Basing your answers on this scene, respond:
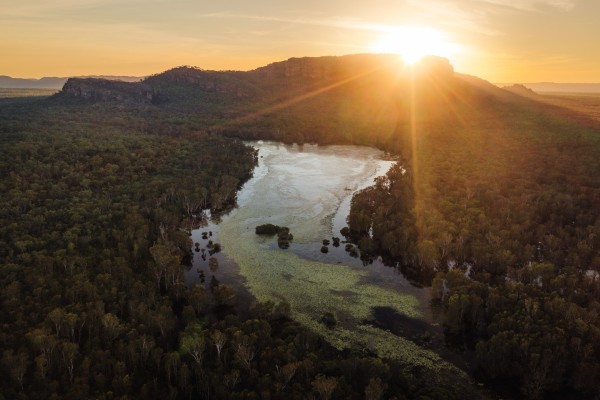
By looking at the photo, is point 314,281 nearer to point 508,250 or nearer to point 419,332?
point 419,332

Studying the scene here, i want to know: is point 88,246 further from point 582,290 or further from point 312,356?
point 582,290

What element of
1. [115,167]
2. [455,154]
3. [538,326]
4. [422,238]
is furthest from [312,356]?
[455,154]

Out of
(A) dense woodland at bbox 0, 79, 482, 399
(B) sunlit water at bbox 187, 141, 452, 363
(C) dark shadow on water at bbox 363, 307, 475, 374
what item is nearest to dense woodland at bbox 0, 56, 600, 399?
(A) dense woodland at bbox 0, 79, 482, 399

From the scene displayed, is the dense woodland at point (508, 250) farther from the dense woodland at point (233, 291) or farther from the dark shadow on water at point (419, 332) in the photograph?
the dark shadow on water at point (419, 332)

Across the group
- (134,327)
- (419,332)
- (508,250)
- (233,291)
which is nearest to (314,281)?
(233,291)

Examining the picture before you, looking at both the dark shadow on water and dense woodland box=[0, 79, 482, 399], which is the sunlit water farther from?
dense woodland box=[0, 79, 482, 399]

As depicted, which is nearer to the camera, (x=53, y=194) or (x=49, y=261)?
(x=49, y=261)

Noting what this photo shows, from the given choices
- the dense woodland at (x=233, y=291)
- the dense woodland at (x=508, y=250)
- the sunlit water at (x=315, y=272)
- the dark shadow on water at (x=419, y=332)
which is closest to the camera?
the dense woodland at (x=233, y=291)

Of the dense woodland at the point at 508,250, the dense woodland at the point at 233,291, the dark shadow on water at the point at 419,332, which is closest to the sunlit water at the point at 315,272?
the dark shadow on water at the point at 419,332
